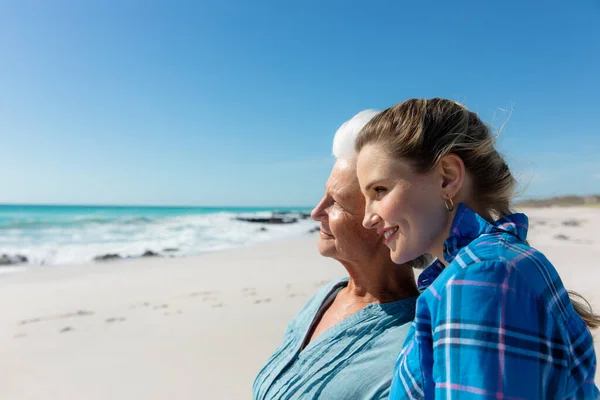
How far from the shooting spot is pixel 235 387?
386 cm

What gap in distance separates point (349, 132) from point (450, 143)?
0.88 meters

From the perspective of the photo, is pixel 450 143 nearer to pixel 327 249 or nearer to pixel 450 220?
pixel 450 220

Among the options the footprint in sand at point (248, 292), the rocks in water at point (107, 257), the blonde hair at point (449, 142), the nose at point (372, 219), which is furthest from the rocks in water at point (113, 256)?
the blonde hair at point (449, 142)

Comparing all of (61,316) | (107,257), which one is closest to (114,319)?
(61,316)

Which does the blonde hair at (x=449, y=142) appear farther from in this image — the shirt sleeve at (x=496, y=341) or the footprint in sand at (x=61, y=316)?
the footprint in sand at (x=61, y=316)

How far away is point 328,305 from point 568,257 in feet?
29.6

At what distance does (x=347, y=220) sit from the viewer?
208 centimetres

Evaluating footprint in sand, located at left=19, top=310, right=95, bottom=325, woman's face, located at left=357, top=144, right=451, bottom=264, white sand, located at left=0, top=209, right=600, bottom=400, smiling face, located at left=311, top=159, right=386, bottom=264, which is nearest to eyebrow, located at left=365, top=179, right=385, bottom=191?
woman's face, located at left=357, top=144, right=451, bottom=264

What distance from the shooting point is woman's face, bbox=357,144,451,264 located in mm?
1188

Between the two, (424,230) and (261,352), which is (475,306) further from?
(261,352)

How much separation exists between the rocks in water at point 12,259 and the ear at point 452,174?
1264cm

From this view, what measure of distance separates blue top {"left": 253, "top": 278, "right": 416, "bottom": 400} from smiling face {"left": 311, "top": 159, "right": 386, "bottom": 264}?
281mm

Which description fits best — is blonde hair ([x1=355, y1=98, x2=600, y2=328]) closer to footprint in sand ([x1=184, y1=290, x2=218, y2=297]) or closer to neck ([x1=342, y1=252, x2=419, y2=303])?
neck ([x1=342, y1=252, x2=419, y2=303])

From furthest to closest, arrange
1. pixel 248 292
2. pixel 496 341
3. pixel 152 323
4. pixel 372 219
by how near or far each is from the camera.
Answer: pixel 248 292, pixel 152 323, pixel 372 219, pixel 496 341
